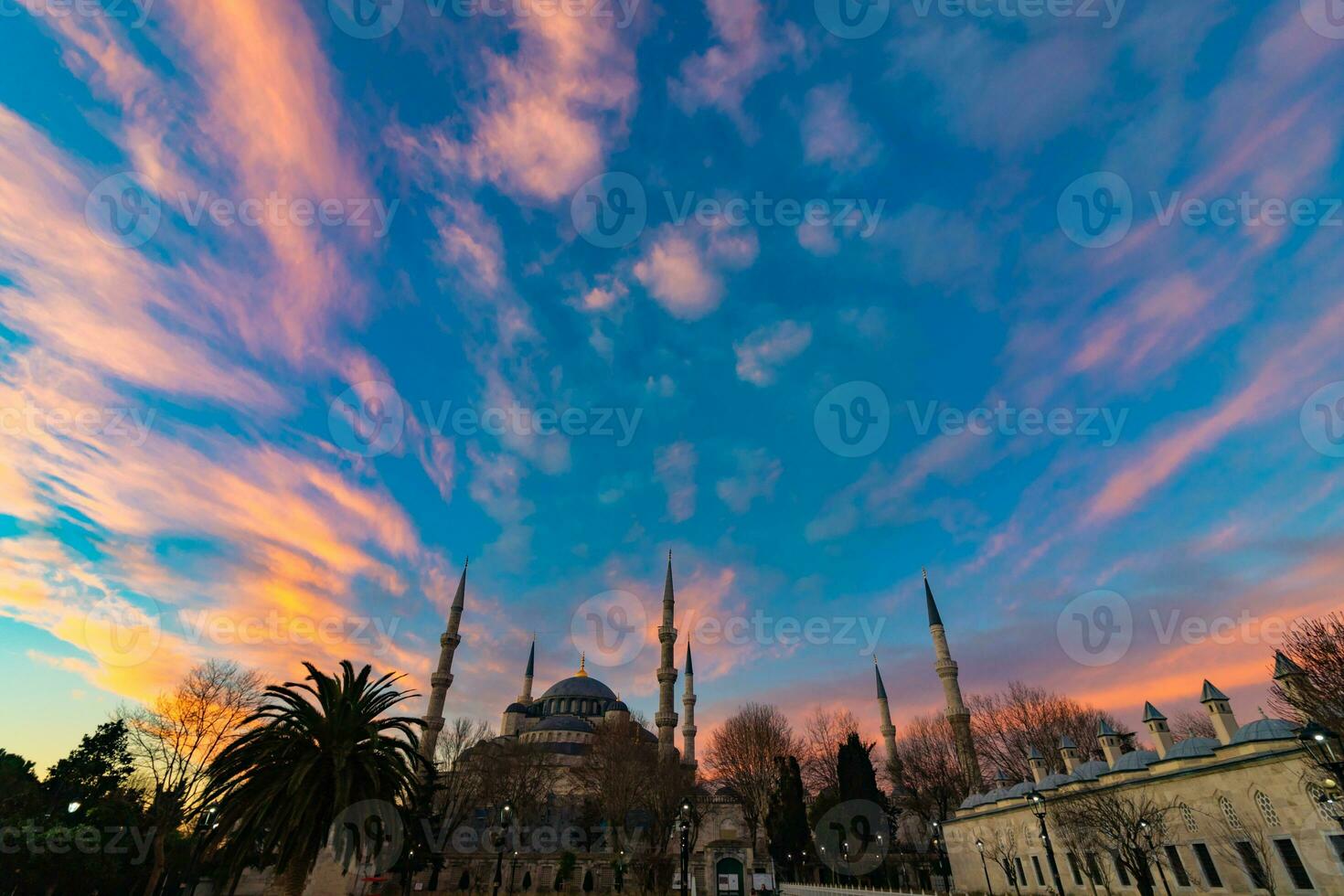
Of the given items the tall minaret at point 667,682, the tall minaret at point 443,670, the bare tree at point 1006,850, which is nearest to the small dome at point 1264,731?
the bare tree at point 1006,850

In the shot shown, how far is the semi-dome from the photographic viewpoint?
304 ft

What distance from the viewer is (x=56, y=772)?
46.8m

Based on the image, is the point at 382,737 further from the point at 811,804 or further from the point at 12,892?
the point at 811,804

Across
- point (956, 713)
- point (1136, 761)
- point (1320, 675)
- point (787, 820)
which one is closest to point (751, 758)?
point (787, 820)

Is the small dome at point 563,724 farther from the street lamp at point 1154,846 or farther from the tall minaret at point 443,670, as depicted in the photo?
the street lamp at point 1154,846

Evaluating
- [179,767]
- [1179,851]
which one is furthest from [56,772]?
[1179,851]

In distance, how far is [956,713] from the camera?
63031mm

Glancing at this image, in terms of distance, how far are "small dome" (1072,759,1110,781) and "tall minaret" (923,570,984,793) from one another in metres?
17.9

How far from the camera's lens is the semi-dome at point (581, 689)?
92.6 m

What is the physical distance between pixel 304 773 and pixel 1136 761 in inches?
1610

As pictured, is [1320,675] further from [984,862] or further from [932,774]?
[932,774]

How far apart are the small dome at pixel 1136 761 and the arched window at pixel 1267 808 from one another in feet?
21.2

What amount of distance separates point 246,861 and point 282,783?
27.0ft

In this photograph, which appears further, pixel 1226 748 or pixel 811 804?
pixel 811 804
